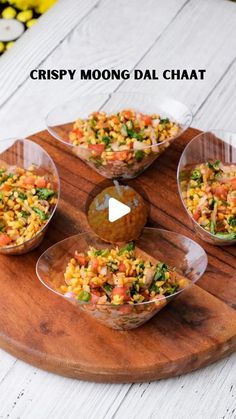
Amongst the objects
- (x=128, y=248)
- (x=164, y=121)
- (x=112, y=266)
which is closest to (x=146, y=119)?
(x=164, y=121)

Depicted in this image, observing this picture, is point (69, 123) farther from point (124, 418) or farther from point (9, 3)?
point (9, 3)

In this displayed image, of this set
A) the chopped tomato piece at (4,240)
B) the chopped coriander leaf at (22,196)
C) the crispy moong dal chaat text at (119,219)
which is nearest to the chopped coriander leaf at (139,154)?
the crispy moong dal chaat text at (119,219)

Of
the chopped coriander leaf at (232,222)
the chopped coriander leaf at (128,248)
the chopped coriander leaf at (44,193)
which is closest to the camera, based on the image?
the chopped coriander leaf at (128,248)

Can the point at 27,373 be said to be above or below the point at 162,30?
below

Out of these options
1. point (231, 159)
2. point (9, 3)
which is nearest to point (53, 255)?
point (231, 159)

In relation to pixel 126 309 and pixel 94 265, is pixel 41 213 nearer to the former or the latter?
pixel 94 265

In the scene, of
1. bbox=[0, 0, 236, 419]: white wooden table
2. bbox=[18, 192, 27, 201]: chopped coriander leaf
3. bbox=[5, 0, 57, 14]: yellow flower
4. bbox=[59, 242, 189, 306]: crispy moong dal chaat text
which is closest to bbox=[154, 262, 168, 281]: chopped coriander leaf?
bbox=[59, 242, 189, 306]: crispy moong dal chaat text

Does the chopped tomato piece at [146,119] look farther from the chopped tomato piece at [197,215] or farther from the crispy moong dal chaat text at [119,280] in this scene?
the crispy moong dal chaat text at [119,280]
